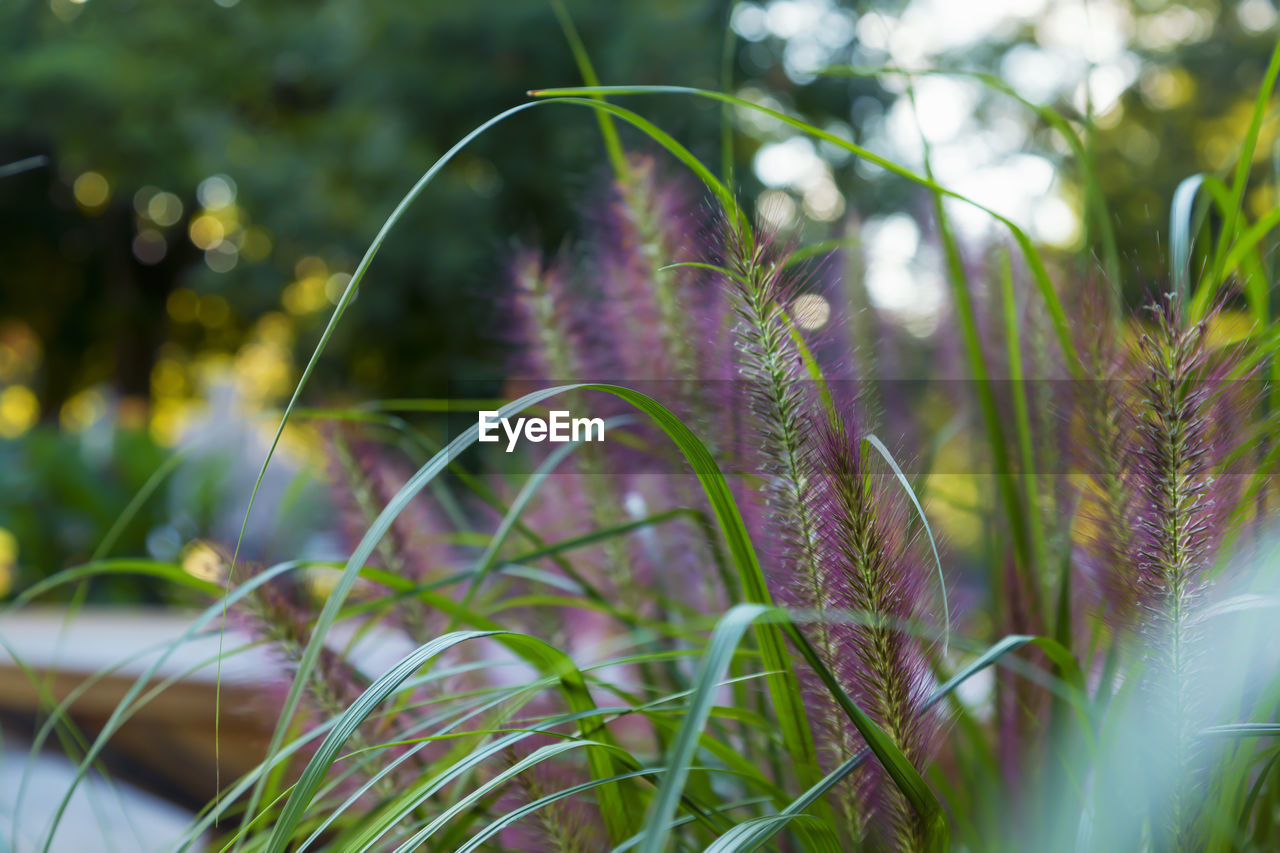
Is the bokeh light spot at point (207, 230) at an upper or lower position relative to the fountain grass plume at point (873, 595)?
upper

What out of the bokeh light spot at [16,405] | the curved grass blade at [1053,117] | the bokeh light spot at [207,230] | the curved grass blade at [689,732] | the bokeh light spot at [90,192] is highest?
the bokeh light spot at [90,192]

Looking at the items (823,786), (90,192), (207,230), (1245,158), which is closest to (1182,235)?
(1245,158)

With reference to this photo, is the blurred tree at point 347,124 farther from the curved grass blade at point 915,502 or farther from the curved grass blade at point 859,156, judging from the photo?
the curved grass blade at point 915,502

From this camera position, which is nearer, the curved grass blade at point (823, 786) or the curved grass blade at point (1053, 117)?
the curved grass blade at point (823, 786)

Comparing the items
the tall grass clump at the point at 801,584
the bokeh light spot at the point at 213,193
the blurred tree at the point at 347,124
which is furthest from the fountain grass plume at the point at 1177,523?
the bokeh light spot at the point at 213,193

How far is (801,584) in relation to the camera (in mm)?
338

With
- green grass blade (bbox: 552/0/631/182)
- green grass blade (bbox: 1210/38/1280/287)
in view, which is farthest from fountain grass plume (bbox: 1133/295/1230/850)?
green grass blade (bbox: 552/0/631/182)

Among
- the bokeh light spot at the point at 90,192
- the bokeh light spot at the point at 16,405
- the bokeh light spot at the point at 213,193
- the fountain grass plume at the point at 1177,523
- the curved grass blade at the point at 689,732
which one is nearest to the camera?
the curved grass blade at the point at 689,732

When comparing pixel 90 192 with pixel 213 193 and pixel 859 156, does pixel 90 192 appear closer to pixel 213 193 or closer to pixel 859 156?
pixel 213 193

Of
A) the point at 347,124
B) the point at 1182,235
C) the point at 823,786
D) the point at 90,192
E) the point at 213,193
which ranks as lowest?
the point at 823,786

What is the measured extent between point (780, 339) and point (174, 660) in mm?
1077

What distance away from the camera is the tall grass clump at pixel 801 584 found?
0.31m

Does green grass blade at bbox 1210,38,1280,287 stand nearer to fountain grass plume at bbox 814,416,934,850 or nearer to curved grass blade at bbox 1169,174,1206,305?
curved grass blade at bbox 1169,174,1206,305

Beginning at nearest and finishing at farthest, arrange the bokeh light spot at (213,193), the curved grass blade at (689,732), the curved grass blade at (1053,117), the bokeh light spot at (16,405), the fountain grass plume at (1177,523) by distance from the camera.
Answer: the curved grass blade at (689,732)
the fountain grass plume at (1177,523)
the curved grass blade at (1053,117)
the bokeh light spot at (213,193)
the bokeh light spot at (16,405)
